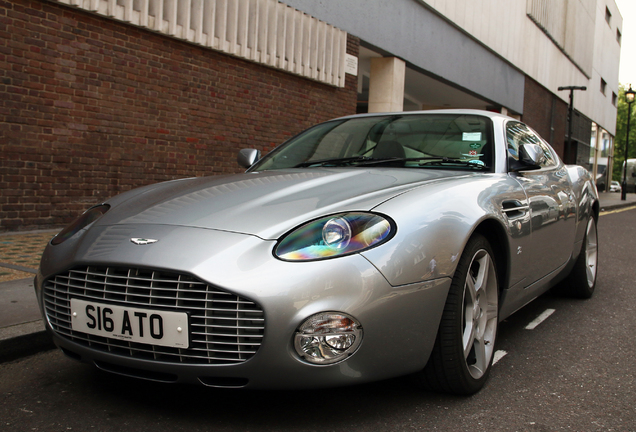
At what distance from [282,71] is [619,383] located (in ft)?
29.3

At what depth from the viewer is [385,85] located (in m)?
14.5

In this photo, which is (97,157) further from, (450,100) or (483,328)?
(450,100)

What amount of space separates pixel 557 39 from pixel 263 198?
28.5 m

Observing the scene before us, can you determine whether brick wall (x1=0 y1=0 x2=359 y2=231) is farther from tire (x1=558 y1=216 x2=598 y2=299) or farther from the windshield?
tire (x1=558 y1=216 x2=598 y2=299)

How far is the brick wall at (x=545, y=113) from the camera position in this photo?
81.9 feet

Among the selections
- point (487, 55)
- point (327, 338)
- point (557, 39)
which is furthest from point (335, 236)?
point (557, 39)

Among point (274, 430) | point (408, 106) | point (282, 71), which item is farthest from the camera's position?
point (408, 106)

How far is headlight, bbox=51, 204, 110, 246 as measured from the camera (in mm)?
2730

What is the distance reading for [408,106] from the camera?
2398 centimetres

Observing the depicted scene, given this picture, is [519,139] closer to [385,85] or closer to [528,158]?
[528,158]

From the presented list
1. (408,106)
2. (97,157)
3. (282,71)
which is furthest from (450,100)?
(97,157)

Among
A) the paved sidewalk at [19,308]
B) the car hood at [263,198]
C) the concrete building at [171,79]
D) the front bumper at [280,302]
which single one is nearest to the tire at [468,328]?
the front bumper at [280,302]

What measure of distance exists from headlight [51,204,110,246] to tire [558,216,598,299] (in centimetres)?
346

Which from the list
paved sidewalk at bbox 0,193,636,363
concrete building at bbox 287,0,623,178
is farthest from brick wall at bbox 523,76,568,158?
paved sidewalk at bbox 0,193,636,363
